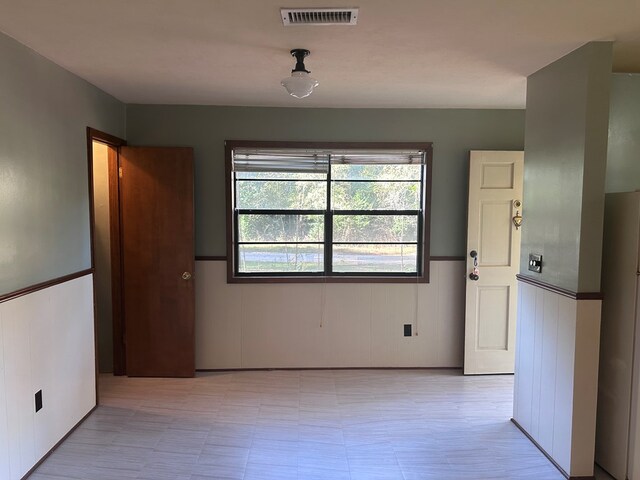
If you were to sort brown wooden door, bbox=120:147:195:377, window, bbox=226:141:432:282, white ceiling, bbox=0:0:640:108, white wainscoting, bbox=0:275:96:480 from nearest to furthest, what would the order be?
white ceiling, bbox=0:0:640:108
white wainscoting, bbox=0:275:96:480
brown wooden door, bbox=120:147:195:377
window, bbox=226:141:432:282

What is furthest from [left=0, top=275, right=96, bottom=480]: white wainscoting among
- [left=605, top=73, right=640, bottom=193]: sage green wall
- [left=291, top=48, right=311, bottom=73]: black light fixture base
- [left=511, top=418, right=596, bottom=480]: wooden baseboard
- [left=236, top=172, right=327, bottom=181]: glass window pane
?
[left=605, top=73, right=640, bottom=193]: sage green wall

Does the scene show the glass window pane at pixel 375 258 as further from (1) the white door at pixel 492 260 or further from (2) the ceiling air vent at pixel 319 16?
(2) the ceiling air vent at pixel 319 16

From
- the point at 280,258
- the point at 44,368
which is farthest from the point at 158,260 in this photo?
the point at 44,368

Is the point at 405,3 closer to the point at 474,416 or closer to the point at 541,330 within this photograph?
the point at 541,330

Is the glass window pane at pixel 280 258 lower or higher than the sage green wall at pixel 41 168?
lower

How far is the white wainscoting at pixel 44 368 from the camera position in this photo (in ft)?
7.30

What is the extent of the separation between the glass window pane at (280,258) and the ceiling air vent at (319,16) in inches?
88.4

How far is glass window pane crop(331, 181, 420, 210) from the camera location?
13.1ft

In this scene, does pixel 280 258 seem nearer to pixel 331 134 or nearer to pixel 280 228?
pixel 280 228

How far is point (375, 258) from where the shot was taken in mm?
4059

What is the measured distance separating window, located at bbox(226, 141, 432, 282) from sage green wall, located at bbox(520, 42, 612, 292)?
1.27 metres

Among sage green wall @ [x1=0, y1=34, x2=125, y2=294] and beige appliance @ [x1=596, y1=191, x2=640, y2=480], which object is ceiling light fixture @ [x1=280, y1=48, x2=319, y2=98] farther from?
beige appliance @ [x1=596, y1=191, x2=640, y2=480]

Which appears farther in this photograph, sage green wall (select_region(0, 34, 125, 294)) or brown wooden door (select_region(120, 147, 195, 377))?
brown wooden door (select_region(120, 147, 195, 377))

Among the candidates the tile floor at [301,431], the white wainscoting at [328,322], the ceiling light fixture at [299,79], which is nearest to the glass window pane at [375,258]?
the white wainscoting at [328,322]
